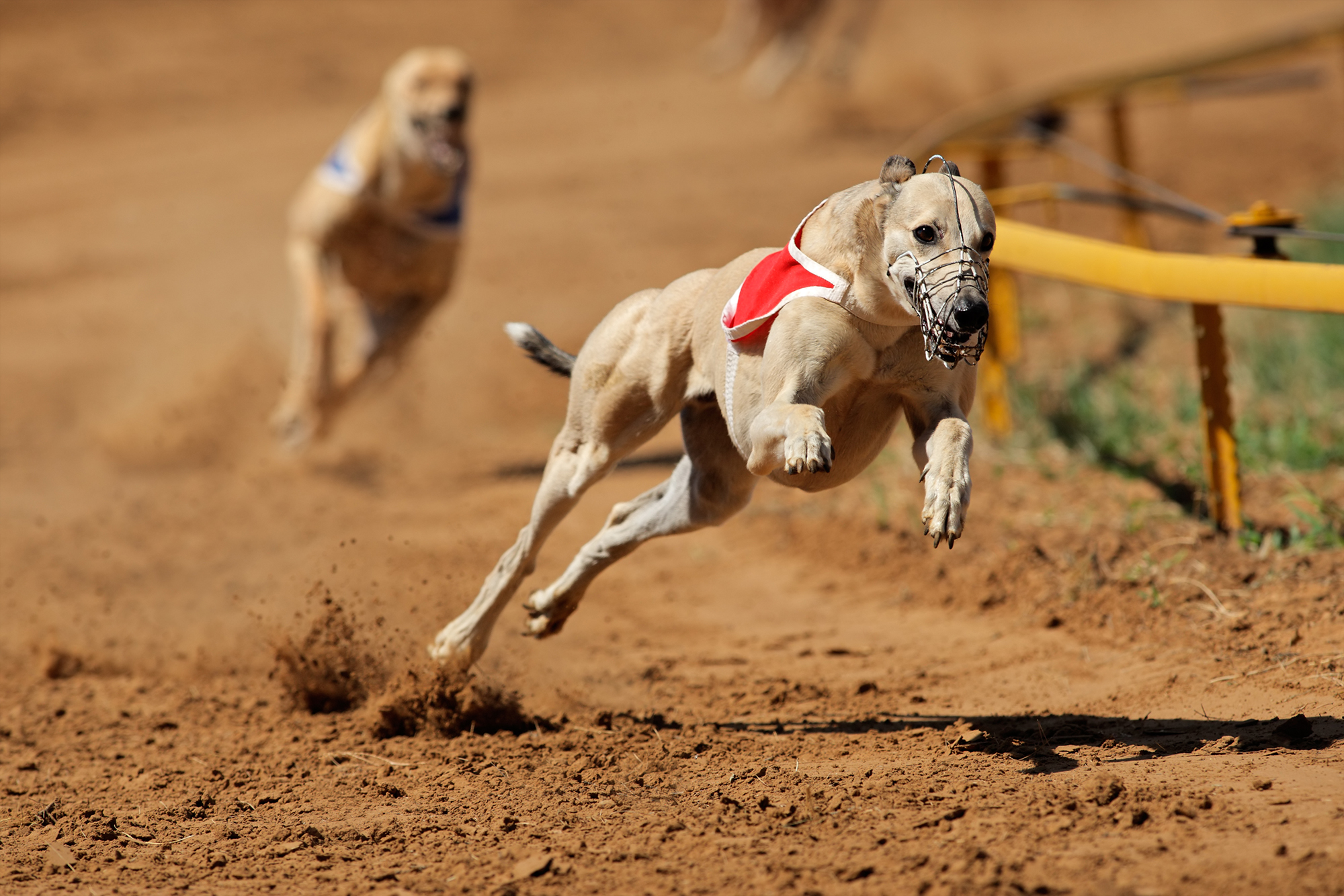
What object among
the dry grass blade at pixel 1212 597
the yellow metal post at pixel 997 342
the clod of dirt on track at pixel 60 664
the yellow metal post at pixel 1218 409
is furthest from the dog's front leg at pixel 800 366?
the yellow metal post at pixel 997 342

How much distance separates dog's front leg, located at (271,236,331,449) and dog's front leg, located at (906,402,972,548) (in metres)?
5.37

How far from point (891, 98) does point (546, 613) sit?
44.5 ft

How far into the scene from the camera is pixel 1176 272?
4816mm

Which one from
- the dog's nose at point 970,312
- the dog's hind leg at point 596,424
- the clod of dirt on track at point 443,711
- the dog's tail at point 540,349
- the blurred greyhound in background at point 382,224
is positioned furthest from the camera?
the blurred greyhound in background at point 382,224

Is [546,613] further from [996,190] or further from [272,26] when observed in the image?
[272,26]

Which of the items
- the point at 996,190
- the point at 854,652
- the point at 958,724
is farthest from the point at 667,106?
the point at 958,724

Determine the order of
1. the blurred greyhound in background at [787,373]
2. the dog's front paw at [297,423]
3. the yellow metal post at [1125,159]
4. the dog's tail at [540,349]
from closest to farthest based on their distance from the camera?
the blurred greyhound in background at [787,373]
the dog's tail at [540,349]
the dog's front paw at [297,423]
the yellow metal post at [1125,159]

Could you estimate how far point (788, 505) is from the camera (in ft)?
22.5

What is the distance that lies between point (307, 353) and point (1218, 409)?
17.9ft

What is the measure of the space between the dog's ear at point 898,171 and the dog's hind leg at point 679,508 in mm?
990

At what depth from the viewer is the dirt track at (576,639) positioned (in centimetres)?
309

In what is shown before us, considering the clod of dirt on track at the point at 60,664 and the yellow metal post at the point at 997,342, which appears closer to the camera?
the clod of dirt on track at the point at 60,664

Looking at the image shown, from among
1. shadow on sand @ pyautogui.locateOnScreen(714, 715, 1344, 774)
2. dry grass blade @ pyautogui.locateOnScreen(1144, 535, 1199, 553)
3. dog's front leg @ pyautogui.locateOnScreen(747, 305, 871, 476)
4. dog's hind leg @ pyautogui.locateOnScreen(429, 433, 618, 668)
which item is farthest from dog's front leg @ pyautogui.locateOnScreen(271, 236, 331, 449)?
dog's front leg @ pyautogui.locateOnScreen(747, 305, 871, 476)

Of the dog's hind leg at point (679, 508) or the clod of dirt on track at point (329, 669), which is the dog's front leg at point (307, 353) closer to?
the clod of dirt on track at point (329, 669)
